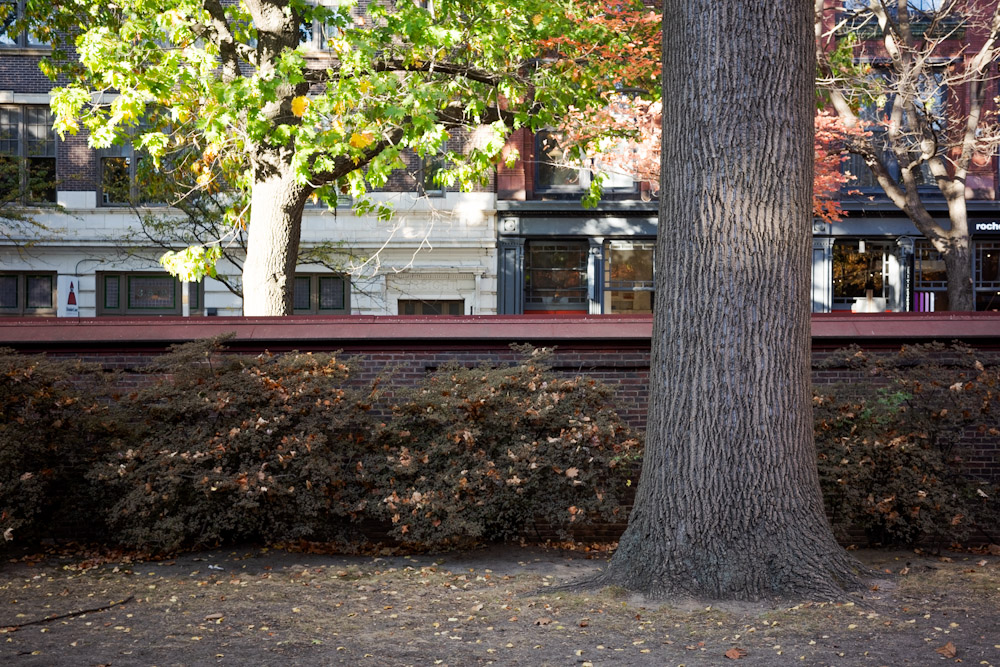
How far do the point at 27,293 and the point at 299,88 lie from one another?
1516 cm

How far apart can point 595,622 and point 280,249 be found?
343 inches

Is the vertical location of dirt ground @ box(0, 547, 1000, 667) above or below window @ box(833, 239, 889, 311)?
below

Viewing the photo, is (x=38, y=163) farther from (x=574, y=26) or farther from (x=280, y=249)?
(x=574, y=26)

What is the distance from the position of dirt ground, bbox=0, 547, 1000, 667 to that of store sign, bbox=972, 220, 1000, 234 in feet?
56.9

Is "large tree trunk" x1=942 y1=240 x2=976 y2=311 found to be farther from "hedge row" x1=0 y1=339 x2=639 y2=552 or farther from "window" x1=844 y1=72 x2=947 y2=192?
"hedge row" x1=0 y1=339 x2=639 y2=552

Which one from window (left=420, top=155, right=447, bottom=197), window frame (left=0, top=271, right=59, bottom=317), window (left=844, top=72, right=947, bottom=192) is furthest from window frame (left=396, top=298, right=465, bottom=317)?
window (left=844, top=72, right=947, bottom=192)

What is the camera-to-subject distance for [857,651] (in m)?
4.92

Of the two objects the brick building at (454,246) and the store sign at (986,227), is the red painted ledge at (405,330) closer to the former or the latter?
the brick building at (454,246)

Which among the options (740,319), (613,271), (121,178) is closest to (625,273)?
(613,271)

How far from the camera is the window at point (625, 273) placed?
23609mm

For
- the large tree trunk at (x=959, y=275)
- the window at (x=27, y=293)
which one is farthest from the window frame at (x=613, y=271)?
the window at (x=27, y=293)

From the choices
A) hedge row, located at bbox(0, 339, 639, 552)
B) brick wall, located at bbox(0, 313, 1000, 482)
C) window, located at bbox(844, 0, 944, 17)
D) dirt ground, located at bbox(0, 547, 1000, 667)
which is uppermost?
window, located at bbox(844, 0, 944, 17)

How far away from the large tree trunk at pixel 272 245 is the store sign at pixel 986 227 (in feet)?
56.4

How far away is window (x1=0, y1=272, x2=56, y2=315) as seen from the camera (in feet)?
80.1
